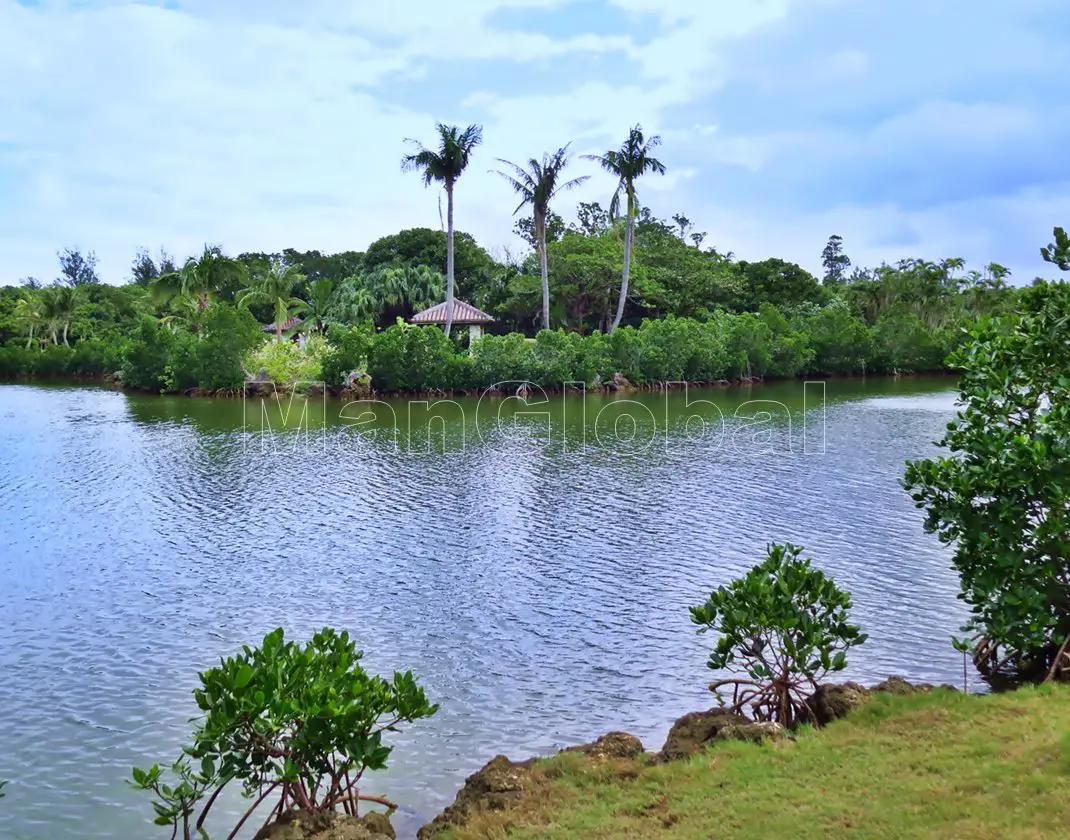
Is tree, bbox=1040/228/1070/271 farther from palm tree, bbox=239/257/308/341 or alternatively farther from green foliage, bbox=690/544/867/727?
palm tree, bbox=239/257/308/341

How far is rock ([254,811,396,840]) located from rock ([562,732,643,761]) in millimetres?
1560

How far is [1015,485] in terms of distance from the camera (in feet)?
25.0

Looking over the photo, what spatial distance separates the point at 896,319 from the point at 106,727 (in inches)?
2222

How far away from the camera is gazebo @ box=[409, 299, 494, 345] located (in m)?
52.8

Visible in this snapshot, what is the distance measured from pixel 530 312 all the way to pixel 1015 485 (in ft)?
167

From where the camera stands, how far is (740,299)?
6019 cm

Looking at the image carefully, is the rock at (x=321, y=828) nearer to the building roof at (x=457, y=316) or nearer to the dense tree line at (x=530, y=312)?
the dense tree line at (x=530, y=312)

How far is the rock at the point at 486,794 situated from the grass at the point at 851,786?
107 millimetres

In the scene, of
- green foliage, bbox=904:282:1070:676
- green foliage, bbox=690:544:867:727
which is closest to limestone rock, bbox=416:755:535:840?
green foliage, bbox=690:544:867:727

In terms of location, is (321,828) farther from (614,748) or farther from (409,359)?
(409,359)

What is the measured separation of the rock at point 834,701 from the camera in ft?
22.2

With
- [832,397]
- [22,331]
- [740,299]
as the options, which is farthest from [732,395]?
[22,331]

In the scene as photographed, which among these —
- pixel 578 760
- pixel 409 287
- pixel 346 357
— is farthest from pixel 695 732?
pixel 409 287

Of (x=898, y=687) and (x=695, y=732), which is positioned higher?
(x=898, y=687)
